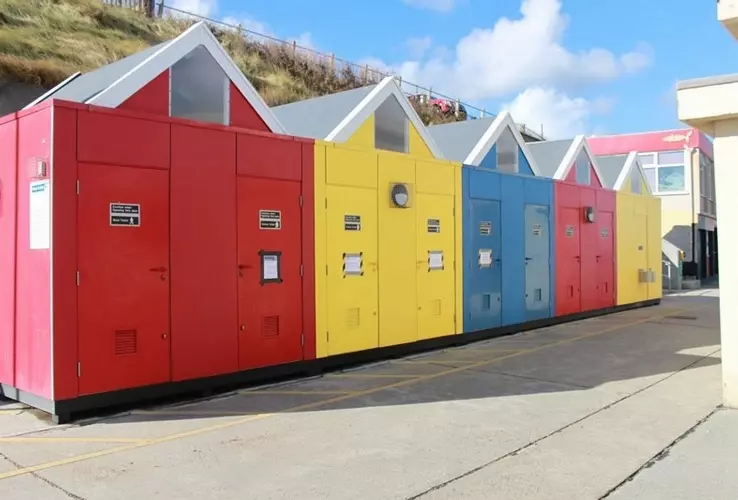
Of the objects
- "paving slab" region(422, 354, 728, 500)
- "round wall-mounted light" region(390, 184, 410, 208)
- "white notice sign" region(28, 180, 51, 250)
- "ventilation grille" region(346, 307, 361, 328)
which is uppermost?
"round wall-mounted light" region(390, 184, 410, 208)

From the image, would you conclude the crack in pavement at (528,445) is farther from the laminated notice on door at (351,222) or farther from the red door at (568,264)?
the red door at (568,264)

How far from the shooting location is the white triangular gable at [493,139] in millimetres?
12414

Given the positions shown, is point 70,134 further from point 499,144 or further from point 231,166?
point 499,144

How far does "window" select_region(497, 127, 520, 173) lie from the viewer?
43.0 feet

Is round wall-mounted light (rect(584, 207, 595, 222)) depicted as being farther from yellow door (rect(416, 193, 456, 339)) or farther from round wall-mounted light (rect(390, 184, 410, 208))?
round wall-mounted light (rect(390, 184, 410, 208))

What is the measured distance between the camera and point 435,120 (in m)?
40.9

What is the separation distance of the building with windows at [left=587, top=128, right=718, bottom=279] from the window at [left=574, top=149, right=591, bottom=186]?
12020mm

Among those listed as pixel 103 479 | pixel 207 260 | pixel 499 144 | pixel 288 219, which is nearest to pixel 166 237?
pixel 207 260

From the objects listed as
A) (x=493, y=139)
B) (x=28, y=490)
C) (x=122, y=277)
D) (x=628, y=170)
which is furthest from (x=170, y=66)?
(x=628, y=170)

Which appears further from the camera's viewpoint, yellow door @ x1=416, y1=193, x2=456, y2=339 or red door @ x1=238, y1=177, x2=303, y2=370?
yellow door @ x1=416, y1=193, x2=456, y2=339

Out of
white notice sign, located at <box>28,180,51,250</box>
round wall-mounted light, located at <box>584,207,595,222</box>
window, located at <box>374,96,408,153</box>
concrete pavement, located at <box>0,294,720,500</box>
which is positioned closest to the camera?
concrete pavement, located at <box>0,294,720,500</box>

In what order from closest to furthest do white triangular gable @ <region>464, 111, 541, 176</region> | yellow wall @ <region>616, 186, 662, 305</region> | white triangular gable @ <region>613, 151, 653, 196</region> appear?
white triangular gable @ <region>464, 111, 541, 176</region>
yellow wall @ <region>616, 186, 662, 305</region>
white triangular gable @ <region>613, 151, 653, 196</region>

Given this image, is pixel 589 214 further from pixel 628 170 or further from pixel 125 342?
pixel 125 342

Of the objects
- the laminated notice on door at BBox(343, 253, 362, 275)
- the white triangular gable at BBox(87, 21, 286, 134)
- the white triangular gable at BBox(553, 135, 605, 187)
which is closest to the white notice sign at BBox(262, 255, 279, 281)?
the laminated notice on door at BBox(343, 253, 362, 275)
